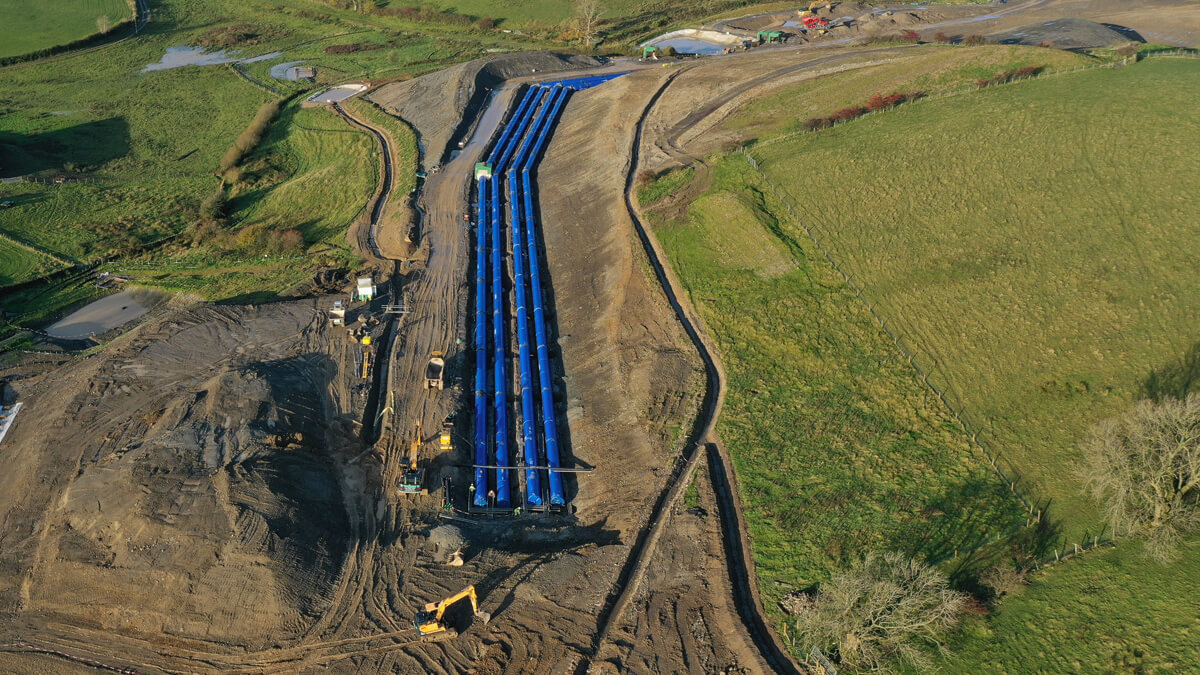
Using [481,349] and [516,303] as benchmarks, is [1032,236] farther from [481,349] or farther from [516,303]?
[481,349]

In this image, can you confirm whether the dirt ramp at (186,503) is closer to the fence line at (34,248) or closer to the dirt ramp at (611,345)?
the dirt ramp at (611,345)

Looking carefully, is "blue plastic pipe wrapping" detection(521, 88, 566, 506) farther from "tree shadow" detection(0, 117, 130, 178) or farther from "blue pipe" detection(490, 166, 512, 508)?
"tree shadow" detection(0, 117, 130, 178)

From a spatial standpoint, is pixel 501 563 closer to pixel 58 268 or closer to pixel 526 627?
pixel 526 627

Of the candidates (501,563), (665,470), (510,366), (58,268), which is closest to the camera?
(501,563)

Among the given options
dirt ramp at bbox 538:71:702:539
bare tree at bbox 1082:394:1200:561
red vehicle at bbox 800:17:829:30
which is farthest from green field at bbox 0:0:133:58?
bare tree at bbox 1082:394:1200:561

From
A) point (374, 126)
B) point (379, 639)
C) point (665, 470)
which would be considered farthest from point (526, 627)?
point (374, 126)
